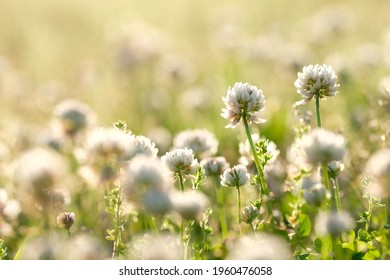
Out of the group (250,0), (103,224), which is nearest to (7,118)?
(103,224)

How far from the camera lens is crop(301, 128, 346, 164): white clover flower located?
1.38 metres

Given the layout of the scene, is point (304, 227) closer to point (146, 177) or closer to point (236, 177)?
point (236, 177)

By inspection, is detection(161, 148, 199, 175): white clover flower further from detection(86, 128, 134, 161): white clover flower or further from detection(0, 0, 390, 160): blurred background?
detection(0, 0, 390, 160): blurred background

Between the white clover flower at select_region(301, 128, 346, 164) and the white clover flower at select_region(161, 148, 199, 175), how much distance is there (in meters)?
0.39

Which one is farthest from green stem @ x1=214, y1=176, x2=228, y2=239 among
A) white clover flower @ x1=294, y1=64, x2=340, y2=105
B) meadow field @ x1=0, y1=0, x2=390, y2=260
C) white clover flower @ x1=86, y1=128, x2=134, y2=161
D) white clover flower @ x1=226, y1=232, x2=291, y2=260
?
white clover flower @ x1=86, y1=128, x2=134, y2=161

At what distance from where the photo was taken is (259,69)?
4.83 meters

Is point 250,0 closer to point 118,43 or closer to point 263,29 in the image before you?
point 263,29

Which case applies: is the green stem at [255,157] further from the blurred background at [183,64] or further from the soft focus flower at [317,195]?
the blurred background at [183,64]

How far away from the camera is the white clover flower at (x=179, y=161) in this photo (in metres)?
1.68

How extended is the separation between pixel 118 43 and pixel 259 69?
1124 millimetres

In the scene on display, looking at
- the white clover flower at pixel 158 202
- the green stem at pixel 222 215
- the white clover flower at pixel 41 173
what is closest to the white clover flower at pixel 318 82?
the green stem at pixel 222 215

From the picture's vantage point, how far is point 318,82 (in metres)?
1.71

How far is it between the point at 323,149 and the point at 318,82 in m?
0.39

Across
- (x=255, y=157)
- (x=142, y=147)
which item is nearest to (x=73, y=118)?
(x=142, y=147)
